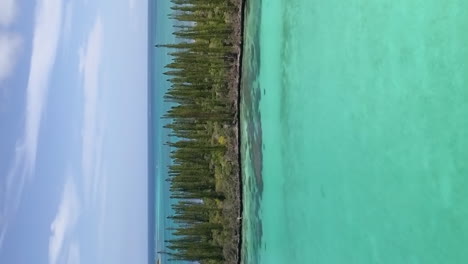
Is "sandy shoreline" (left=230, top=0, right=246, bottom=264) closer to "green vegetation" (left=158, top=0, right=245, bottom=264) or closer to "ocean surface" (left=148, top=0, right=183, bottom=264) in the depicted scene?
"green vegetation" (left=158, top=0, right=245, bottom=264)

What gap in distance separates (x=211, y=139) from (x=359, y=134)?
4.20 m

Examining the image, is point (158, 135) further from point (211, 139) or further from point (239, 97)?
point (239, 97)

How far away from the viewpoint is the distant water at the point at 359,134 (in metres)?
3.63

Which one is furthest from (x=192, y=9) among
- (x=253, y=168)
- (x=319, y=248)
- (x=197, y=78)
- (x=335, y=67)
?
(x=319, y=248)

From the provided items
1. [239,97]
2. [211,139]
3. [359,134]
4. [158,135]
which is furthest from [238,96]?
[158,135]

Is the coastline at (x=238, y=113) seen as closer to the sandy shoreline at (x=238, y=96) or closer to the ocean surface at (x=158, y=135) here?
the sandy shoreline at (x=238, y=96)

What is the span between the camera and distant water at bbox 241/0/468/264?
3.63 m

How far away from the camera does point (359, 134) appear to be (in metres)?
4.72

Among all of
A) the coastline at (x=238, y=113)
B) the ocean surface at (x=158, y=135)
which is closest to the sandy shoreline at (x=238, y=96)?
the coastline at (x=238, y=113)

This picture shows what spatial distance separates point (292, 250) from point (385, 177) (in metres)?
1.96

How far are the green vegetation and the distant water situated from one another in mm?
643

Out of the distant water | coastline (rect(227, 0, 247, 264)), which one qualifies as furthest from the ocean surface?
the distant water

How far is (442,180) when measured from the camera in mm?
3645

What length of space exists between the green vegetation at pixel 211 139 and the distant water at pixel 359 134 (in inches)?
25.3
